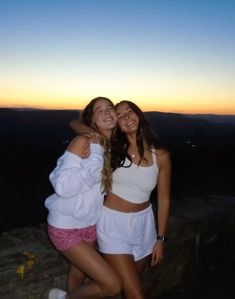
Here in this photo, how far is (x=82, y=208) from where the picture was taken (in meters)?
2.04

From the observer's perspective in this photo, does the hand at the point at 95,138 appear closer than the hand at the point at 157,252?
Yes

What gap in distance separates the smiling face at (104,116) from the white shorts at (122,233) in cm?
52

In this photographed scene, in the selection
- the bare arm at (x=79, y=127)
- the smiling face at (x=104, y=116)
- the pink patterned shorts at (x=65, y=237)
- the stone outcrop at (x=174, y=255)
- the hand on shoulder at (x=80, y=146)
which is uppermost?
the smiling face at (x=104, y=116)

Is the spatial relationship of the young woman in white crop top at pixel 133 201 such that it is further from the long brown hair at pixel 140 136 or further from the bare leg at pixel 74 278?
the bare leg at pixel 74 278

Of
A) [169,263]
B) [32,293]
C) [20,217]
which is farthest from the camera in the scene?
[20,217]

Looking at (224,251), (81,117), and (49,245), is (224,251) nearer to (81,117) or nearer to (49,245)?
(49,245)

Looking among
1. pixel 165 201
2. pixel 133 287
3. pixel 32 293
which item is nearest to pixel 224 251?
pixel 165 201

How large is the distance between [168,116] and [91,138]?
9178 cm

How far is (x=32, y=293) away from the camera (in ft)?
7.53

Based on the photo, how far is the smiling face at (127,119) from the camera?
8.04 ft

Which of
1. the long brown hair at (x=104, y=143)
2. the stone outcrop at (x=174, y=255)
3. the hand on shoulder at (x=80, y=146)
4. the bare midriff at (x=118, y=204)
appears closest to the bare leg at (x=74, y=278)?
the stone outcrop at (x=174, y=255)

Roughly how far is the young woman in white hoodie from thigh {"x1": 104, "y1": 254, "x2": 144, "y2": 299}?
10cm

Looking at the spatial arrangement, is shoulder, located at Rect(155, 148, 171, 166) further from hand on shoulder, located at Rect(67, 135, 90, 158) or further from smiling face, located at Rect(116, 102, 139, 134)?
hand on shoulder, located at Rect(67, 135, 90, 158)

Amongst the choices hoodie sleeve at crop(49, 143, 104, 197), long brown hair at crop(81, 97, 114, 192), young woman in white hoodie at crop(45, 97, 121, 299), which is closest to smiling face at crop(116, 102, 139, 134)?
long brown hair at crop(81, 97, 114, 192)
